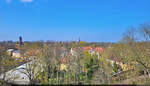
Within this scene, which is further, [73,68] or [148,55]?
[73,68]

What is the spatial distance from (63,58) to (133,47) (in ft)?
22.4

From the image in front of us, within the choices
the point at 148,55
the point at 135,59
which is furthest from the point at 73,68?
the point at 148,55

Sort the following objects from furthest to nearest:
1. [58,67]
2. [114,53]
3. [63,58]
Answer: [114,53], [63,58], [58,67]

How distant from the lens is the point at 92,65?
13242 mm

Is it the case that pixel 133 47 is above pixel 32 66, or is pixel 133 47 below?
above

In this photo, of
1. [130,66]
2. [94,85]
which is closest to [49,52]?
[94,85]

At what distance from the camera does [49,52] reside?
11.4 m

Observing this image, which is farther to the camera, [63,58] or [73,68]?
[63,58]

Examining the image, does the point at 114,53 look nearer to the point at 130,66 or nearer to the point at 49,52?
the point at 130,66

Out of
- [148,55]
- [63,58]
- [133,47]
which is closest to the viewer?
[148,55]

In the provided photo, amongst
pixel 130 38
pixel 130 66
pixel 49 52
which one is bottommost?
pixel 130 66

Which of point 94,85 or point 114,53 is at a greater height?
point 114,53

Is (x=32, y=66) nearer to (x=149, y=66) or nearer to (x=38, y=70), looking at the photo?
(x=38, y=70)

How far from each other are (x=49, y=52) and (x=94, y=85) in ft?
24.4
